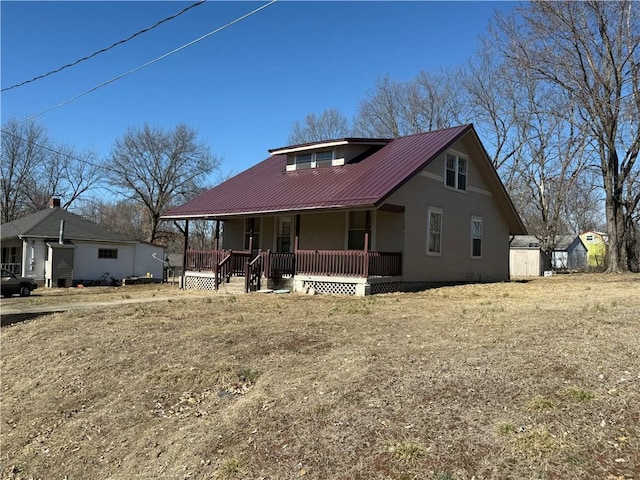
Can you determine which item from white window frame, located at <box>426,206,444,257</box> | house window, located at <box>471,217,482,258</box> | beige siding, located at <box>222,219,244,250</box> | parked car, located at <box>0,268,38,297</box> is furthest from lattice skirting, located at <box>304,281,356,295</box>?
parked car, located at <box>0,268,38,297</box>

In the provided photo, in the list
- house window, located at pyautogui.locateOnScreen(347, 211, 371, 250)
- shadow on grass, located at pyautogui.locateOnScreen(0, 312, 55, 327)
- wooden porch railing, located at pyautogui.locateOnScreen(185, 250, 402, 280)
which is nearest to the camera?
shadow on grass, located at pyautogui.locateOnScreen(0, 312, 55, 327)

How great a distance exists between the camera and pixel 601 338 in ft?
22.2

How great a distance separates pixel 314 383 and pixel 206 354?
7.75 feet

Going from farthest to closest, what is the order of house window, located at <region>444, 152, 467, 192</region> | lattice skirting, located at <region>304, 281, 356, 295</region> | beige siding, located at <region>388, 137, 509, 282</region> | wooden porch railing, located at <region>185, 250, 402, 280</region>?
house window, located at <region>444, 152, 467, 192</region> < beige siding, located at <region>388, 137, 509, 282</region> < wooden porch railing, located at <region>185, 250, 402, 280</region> < lattice skirting, located at <region>304, 281, 356, 295</region>

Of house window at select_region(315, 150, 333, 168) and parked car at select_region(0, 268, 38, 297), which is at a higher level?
house window at select_region(315, 150, 333, 168)

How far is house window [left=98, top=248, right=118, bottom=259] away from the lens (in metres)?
31.1

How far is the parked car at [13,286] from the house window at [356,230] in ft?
43.9

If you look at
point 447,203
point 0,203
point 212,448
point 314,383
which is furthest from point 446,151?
point 0,203

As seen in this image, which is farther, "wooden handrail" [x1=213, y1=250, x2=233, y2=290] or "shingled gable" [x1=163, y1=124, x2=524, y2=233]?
"wooden handrail" [x1=213, y1=250, x2=233, y2=290]

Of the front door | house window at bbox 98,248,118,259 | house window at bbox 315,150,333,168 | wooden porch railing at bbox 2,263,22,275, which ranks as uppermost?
house window at bbox 315,150,333,168

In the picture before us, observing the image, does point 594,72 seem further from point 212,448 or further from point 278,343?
point 212,448

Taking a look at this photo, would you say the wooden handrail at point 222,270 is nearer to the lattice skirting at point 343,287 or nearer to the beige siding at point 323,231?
the beige siding at point 323,231

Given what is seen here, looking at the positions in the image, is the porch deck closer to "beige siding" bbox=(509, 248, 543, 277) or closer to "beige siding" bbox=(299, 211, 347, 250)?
"beige siding" bbox=(299, 211, 347, 250)

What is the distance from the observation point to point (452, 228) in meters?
19.9
